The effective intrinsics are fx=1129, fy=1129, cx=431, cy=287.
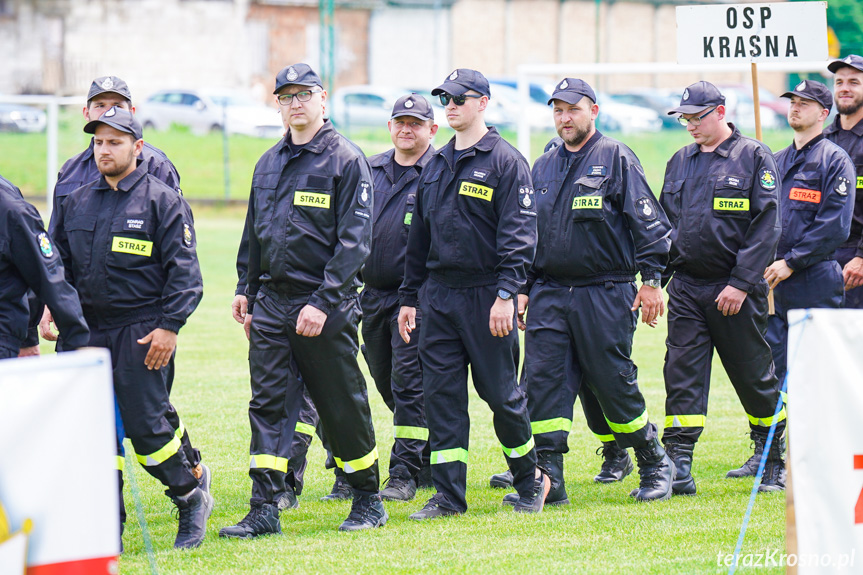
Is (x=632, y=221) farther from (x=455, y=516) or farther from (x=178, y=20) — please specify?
(x=178, y=20)

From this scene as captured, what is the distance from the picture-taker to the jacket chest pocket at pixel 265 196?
5.97 metres

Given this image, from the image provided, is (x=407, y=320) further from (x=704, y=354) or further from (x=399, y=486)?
(x=704, y=354)

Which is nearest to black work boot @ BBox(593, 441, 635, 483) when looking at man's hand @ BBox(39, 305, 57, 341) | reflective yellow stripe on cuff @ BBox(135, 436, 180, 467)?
reflective yellow stripe on cuff @ BBox(135, 436, 180, 467)

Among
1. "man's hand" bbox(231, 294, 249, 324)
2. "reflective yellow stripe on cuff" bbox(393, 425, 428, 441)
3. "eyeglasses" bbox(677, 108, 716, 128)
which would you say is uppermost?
"eyeglasses" bbox(677, 108, 716, 128)

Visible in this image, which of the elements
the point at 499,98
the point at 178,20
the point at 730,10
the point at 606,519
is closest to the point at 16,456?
the point at 606,519

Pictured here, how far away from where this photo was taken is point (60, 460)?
142 inches

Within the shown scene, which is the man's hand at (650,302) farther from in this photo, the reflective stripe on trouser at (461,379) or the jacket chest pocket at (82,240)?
the jacket chest pocket at (82,240)

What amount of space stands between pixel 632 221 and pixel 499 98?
2431cm

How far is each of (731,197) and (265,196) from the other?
2899 mm

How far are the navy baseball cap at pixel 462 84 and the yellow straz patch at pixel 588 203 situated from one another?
33.7 inches

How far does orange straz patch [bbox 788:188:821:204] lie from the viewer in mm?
7527

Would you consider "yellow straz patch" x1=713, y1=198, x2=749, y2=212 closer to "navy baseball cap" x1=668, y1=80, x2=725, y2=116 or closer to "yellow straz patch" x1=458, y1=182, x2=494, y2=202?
"navy baseball cap" x1=668, y1=80, x2=725, y2=116

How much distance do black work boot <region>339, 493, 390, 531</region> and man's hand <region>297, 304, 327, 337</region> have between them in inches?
40.7

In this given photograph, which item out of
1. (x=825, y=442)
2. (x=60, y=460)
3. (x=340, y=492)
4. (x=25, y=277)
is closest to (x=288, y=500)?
(x=340, y=492)
